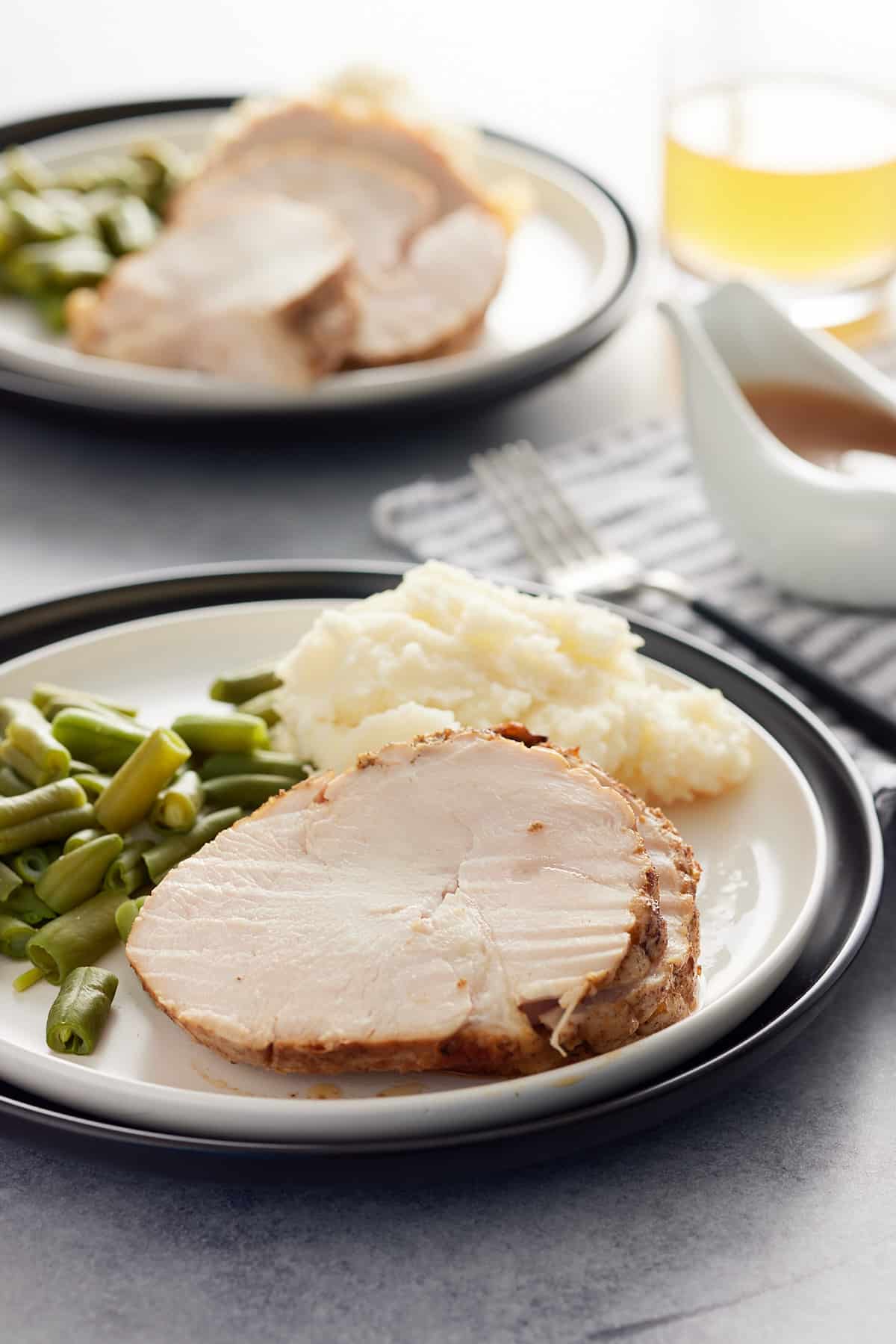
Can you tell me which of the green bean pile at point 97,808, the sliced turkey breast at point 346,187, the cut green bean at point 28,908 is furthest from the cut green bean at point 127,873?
the sliced turkey breast at point 346,187

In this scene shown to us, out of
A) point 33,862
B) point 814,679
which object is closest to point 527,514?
point 814,679

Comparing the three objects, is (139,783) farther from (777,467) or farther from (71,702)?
(777,467)

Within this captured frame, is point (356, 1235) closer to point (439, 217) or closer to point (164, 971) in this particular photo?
point (164, 971)

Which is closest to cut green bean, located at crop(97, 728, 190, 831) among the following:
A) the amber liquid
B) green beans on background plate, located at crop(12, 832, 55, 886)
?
green beans on background plate, located at crop(12, 832, 55, 886)

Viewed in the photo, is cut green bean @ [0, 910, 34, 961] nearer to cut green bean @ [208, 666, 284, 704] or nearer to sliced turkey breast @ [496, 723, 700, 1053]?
cut green bean @ [208, 666, 284, 704]

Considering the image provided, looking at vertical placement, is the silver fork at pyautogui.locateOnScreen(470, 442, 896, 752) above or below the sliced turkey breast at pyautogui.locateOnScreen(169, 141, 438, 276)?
below
